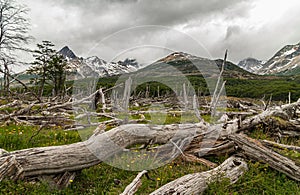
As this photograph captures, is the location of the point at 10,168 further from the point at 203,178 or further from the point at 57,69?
the point at 57,69

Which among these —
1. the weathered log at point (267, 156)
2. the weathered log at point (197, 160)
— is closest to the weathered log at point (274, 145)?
the weathered log at point (267, 156)

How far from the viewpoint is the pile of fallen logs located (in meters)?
4.35

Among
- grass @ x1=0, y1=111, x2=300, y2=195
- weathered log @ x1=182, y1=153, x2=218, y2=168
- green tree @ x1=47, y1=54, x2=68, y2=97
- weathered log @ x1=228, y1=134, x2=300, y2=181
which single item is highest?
green tree @ x1=47, y1=54, x2=68, y2=97

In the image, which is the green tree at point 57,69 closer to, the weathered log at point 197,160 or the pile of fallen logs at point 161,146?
the pile of fallen logs at point 161,146

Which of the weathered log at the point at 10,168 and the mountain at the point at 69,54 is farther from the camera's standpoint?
the mountain at the point at 69,54

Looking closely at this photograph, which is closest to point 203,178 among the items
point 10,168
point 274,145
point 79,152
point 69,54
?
point 79,152

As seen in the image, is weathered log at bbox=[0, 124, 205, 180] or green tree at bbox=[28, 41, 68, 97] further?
green tree at bbox=[28, 41, 68, 97]

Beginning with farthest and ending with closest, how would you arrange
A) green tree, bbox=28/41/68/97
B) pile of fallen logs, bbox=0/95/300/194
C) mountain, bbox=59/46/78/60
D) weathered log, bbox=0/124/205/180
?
green tree, bbox=28/41/68/97 → mountain, bbox=59/46/78/60 → weathered log, bbox=0/124/205/180 → pile of fallen logs, bbox=0/95/300/194

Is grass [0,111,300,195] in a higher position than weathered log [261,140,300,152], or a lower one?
lower

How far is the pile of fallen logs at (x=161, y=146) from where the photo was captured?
435cm

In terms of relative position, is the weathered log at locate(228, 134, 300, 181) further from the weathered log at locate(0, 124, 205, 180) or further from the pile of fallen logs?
the weathered log at locate(0, 124, 205, 180)

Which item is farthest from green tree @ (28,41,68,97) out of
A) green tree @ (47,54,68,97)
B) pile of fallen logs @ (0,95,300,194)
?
pile of fallen logs @ (0,95,300,194)

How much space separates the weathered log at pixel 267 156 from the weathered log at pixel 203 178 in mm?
300

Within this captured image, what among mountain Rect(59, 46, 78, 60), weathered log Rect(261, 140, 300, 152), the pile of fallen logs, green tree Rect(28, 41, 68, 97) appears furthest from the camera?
green tree Rect(28, 41, 68, 97)
